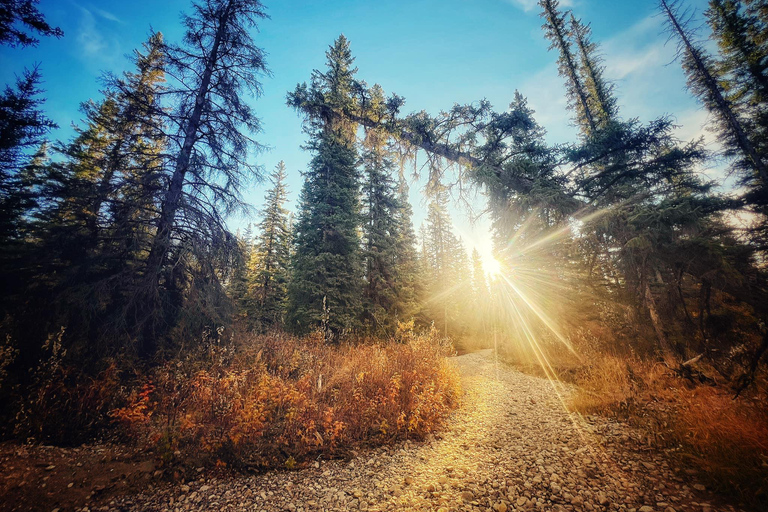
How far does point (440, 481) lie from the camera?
357cm

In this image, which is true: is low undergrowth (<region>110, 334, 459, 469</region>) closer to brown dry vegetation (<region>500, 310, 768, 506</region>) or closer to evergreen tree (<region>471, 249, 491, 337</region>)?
brown dry vegetation (<region>500, 310, 768, 506</region>)

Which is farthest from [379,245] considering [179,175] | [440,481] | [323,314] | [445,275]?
[445,275]

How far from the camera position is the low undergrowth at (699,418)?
2848mm

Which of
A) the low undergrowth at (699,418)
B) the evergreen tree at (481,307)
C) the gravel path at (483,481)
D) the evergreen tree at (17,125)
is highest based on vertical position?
the evergreen tree at (17,125)

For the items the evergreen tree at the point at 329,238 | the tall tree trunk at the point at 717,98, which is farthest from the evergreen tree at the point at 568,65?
the evergreen tree at the point at 329,238

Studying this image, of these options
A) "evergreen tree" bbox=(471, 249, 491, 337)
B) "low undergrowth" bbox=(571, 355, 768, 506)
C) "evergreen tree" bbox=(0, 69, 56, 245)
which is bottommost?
"low undergrowth" bbox=(571, 355, 768, 506)

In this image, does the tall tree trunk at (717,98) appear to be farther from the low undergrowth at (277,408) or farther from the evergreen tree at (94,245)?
the evergreen tree at (94,245)

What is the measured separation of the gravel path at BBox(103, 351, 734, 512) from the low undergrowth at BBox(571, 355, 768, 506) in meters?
0.32

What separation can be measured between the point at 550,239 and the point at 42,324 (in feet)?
40.5

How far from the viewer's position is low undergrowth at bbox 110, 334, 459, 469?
416 centimetres

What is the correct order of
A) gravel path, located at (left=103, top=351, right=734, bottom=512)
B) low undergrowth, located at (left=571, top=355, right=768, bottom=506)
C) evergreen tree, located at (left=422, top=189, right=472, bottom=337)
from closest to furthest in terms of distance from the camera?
low undergrowth, located at (left=571, top=355, right=768, bottom=506)
gravel path, located at (left=103, top=351, right=734, bottom=512)
evergreen tree, located at (left=422, top=189, right=472, bottom=337)

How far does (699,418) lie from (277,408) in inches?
283

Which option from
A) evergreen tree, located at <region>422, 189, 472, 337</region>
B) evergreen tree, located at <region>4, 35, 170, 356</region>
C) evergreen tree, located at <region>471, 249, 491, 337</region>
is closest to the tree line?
evergreen tree, located at <region>4, 35, 170, 356</region>

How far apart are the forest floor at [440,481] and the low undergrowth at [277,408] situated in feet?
1.16
